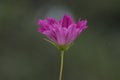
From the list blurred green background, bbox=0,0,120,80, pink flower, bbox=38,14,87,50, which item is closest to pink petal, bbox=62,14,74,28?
pink flower, bbox=38,14,87,50

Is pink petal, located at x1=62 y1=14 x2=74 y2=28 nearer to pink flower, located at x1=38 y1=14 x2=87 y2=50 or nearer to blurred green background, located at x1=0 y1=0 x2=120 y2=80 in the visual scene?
pink flower, located at x1=38 y1=14 x2=87 y2=50

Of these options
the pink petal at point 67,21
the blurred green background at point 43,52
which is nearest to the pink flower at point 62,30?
the pink petal at point 67,21

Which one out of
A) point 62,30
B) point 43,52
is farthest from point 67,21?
point 43,52

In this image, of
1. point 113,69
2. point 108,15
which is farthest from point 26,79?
point 108,15

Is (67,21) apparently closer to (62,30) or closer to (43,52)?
(62,30)

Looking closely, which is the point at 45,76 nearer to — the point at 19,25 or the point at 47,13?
the point at 19,25

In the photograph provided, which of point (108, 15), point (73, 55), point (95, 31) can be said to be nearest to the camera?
point (73, 55)

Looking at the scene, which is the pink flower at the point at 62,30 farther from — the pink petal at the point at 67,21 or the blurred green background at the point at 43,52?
the blurred green background at the point at 43,52
